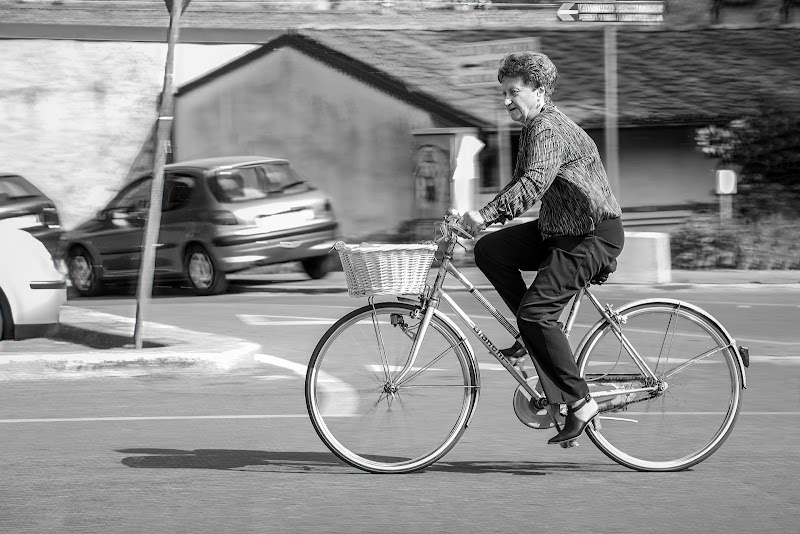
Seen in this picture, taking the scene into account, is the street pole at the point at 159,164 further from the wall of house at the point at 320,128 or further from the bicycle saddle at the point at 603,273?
the wall of house at the point at 320,128

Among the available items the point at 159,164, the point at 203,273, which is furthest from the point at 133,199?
the point at 159,164

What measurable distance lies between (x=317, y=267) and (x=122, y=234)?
254 centimetres

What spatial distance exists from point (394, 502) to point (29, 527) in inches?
56.1

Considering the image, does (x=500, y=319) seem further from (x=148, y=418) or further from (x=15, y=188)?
(x=15, y=188)

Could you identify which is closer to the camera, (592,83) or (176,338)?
(176,338)

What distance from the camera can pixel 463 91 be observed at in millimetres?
24438

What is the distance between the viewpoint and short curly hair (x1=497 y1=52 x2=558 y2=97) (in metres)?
5.68

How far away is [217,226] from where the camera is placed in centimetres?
1622

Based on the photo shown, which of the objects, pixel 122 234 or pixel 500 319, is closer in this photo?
pixel 500 319

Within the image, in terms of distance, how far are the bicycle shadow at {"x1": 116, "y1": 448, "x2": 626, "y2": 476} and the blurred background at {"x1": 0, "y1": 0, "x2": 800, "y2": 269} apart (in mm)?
14829

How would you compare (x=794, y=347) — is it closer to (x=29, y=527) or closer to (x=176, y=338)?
(x=176, y=338)

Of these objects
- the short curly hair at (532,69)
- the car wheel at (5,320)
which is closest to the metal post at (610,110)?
the car wheel at (5,320)

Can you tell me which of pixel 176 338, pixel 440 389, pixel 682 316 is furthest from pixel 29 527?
pixel 176 338

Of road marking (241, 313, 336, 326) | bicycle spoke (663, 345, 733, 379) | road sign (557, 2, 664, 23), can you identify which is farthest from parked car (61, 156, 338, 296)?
bicycle spoke (663, 345, 733, 379)
